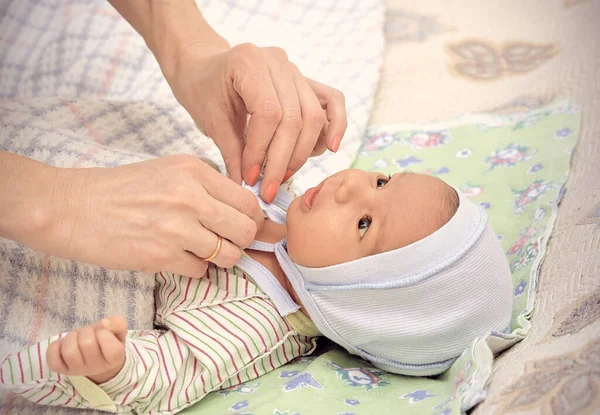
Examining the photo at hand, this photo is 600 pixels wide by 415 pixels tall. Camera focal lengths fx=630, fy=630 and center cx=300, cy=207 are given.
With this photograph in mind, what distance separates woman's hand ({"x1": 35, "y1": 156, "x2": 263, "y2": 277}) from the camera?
1010 millimetres

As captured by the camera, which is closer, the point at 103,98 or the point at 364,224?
the point at 364,224

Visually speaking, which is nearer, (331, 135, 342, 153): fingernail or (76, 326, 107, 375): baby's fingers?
(76, 326, 107, 375): baby's fingers

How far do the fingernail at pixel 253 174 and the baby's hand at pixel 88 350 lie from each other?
1.32ft

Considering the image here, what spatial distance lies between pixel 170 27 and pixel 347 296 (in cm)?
74

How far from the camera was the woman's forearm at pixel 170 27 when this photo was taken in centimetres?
143

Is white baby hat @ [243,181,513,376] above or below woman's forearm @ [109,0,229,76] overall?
→ below

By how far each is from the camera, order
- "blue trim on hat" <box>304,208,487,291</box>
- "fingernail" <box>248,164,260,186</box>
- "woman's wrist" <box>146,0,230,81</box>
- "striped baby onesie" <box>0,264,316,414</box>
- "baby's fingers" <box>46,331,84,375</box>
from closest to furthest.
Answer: "baby's fingers" <box>46,331,84,375</box>, "striped baby onesie" <box>0,264,316,414</box>, "blue trim on hat" <box>304,208,487,291</box>, "fingernail" <box>248,164,260,186</box>, "woman's wrist" <box>146,0,230,81</box>

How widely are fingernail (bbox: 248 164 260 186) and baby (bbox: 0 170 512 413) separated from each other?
0.09 ft

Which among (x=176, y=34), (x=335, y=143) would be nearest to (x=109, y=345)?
(x=335, y=143)

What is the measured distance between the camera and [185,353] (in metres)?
1.15

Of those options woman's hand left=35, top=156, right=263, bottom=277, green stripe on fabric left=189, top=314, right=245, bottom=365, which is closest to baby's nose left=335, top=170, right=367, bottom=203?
woman's hand left=35, top=156, right=263, bottom=277

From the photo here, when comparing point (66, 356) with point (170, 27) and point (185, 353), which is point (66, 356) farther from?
point (170, 27)

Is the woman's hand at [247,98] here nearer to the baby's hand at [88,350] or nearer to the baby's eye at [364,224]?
the baby's eye at [364,224]

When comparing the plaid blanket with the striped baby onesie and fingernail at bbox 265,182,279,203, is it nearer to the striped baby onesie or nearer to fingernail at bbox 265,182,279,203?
the striped baby onesie
